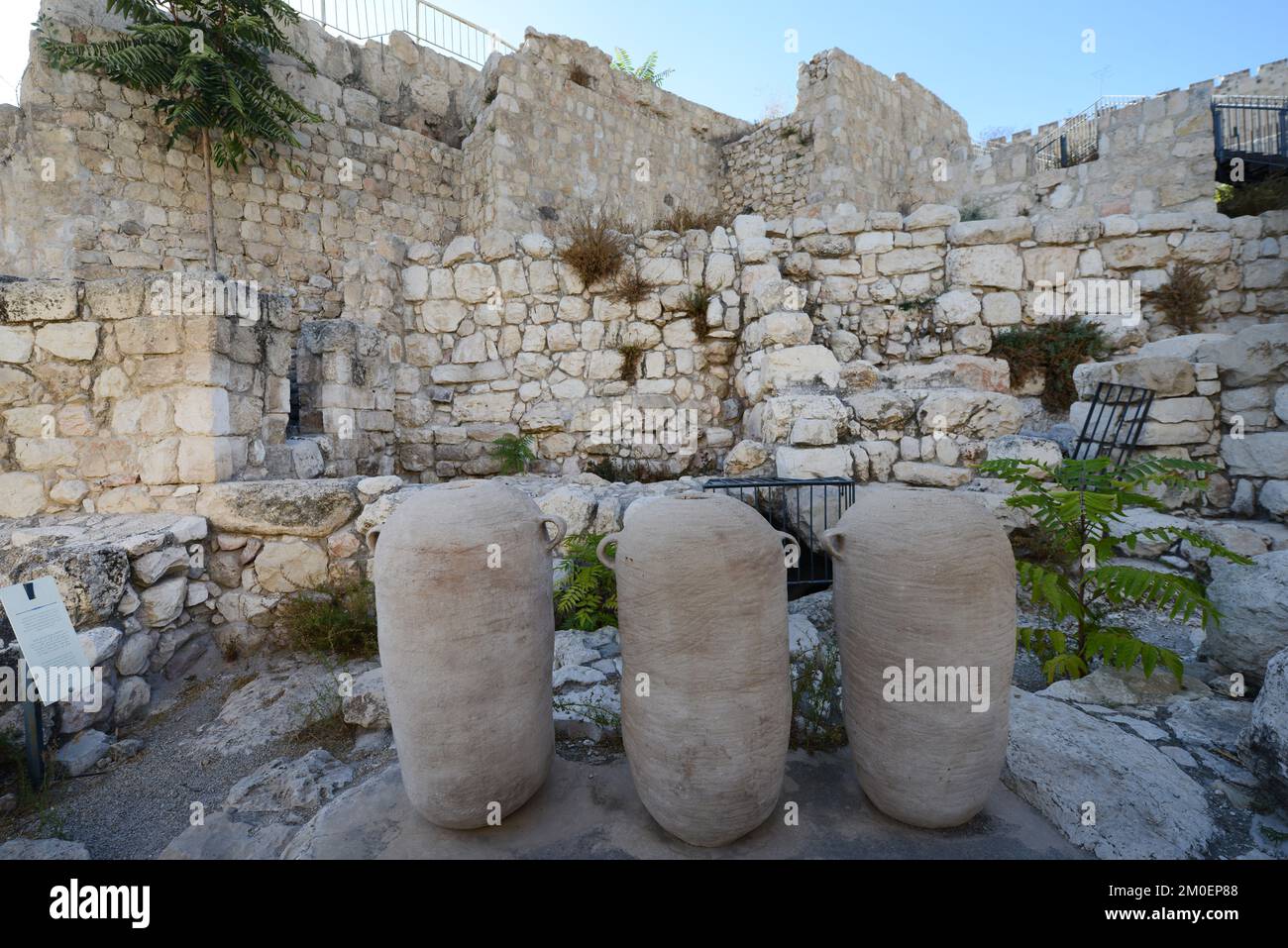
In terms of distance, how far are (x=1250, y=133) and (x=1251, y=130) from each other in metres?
0.06

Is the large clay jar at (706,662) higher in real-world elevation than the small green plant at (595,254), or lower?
lower

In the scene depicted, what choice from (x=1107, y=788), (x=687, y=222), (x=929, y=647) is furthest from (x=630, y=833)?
(x=687, y=222)

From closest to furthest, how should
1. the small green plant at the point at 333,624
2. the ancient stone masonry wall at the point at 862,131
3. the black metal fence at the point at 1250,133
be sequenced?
the small green plant at the point at 333,624 → the black metal fence at the point at 1250,133 → the ancient stone masonry wall at the point at 862,131

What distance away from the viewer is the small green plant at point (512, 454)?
5.62 meters

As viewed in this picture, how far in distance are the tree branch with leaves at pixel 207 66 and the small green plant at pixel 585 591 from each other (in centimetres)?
745

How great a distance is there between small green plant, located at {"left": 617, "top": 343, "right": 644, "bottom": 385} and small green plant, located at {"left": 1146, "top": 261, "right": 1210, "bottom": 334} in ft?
17.8

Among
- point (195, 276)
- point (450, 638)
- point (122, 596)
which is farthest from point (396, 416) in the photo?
point (450, 638)

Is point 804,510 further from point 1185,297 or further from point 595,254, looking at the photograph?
point 1185,297

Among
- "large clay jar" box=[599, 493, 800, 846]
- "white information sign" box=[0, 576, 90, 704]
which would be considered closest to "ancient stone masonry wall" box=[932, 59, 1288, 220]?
"large clay jar" box=[599, 493, 800, 846]

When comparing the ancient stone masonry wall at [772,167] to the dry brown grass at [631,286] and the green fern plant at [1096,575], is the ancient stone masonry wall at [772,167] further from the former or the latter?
the green fern plant at [1096,575]

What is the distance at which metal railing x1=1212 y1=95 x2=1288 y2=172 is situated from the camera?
8.02 m

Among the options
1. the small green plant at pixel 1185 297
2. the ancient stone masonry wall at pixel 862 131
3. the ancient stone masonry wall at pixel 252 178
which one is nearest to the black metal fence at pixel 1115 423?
the small green plant at pixel 1185 297
